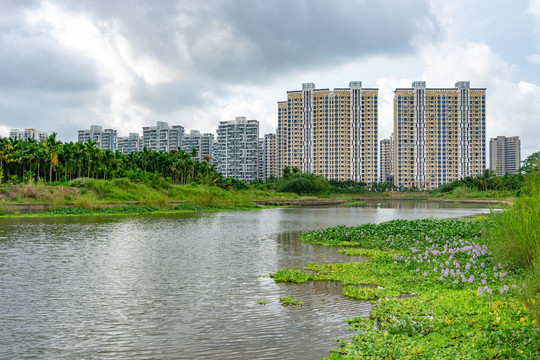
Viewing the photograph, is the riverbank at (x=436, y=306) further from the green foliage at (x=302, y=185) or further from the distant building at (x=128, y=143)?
the distant building at (x=128, y=143)

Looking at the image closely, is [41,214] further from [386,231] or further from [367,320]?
[367,320]

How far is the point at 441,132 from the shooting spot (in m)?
151

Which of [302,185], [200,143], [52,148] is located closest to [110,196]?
[52,148]

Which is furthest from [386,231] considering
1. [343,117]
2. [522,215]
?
[343,117]

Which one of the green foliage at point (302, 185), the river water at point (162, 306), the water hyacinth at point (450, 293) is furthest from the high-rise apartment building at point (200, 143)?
the water hyacinth at point (450, 293)

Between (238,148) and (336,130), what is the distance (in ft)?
131

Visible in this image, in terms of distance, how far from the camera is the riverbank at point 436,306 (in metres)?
5.47

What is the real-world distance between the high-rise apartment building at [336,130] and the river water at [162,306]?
450ft

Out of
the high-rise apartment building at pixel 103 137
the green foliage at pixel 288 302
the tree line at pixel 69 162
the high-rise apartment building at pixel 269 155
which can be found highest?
the high-rise apartment building at pixel 103 137

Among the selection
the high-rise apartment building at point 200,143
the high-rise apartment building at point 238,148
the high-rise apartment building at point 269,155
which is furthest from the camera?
the high-rise apartment building at point 200,143

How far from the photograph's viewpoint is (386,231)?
1870 cm

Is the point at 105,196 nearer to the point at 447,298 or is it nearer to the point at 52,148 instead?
the point at 52,148

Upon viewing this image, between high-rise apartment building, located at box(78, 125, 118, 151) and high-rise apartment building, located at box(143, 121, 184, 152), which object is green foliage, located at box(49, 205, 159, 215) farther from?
high-rise apartment building, located at box(78, 125, 118, 151)

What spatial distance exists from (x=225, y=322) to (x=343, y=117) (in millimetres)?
146716
